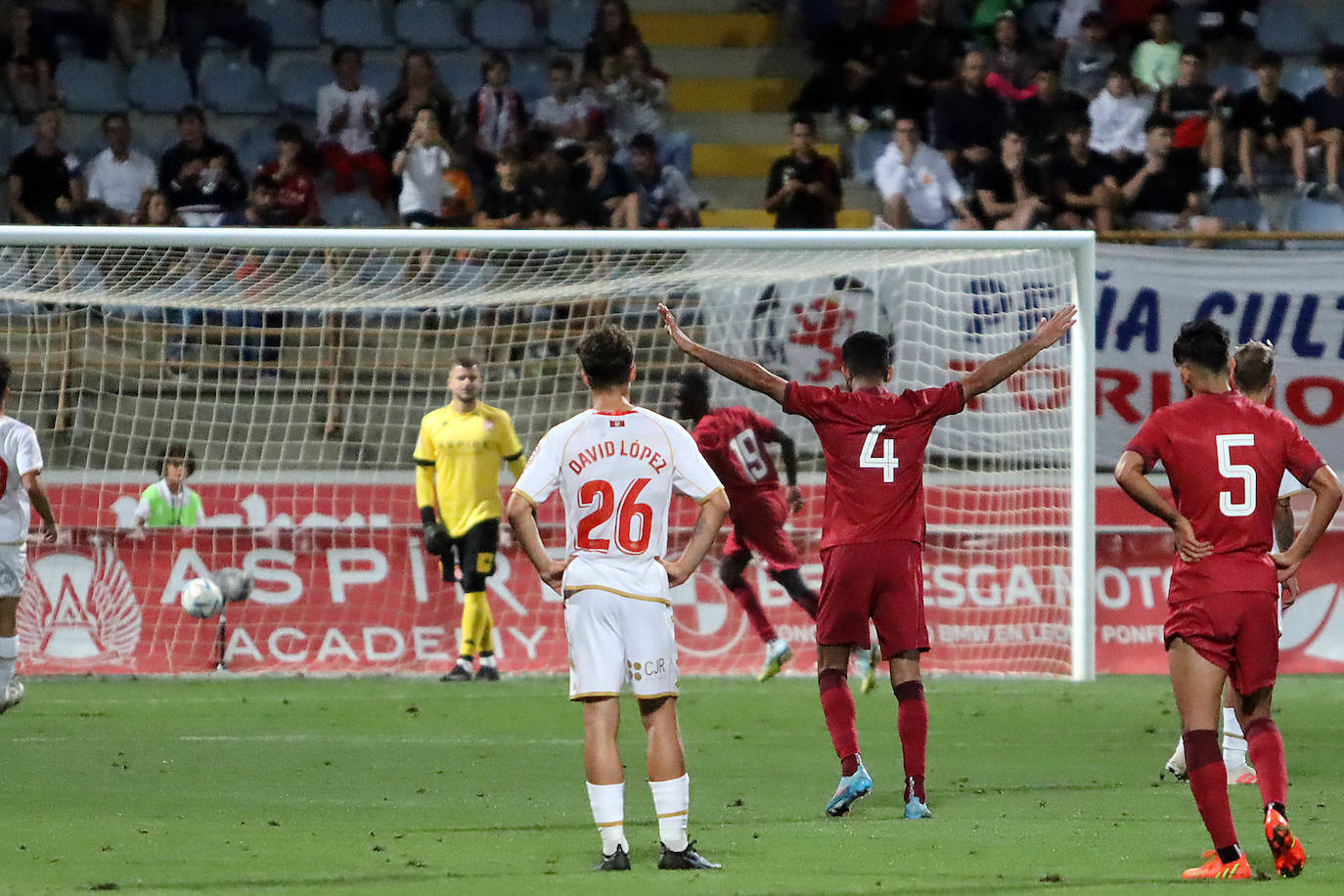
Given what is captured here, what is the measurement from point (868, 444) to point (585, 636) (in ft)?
6.22

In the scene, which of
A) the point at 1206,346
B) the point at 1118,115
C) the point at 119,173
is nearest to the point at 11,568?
the point at 1206,346

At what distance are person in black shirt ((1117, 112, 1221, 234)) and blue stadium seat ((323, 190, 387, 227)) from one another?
6.79m

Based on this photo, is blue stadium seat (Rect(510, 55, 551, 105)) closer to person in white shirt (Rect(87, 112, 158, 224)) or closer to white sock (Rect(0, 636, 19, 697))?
person in white shirt (Rect(87, 112, 158, 224))

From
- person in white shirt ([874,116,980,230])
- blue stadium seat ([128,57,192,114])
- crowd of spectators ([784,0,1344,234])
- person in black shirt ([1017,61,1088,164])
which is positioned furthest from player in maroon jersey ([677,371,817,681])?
blue stadium seat ([128,57,192,114])

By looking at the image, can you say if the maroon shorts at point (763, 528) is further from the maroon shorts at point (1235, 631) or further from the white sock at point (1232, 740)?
the maroon shorts at point (1235, 631)

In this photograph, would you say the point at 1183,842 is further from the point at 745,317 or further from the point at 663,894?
the point at 745,317

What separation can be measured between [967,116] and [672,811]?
12.9 metres

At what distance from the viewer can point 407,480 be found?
583 inches

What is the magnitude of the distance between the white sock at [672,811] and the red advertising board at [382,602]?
26.7 feet

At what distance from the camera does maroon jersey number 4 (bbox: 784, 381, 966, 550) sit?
7828mm

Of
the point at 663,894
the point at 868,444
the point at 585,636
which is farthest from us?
the point at 868,444

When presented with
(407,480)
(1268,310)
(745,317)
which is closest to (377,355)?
(407,480)

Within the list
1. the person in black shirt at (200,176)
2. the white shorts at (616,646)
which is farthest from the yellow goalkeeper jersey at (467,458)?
the white shorts at (616,646)

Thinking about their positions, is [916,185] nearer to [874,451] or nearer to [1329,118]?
[1329,118]
